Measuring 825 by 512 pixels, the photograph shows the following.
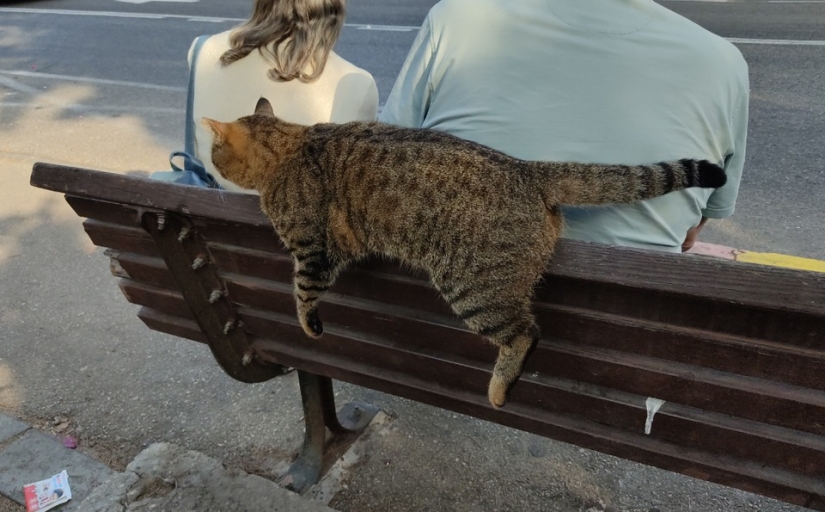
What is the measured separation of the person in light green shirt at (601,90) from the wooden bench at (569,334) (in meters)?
0.43

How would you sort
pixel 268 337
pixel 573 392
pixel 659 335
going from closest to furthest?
pixel 659 335, pixel 573 392, pixel 268 337

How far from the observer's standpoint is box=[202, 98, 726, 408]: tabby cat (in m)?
1.62

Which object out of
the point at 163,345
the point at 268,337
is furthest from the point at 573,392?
the point at 163,345

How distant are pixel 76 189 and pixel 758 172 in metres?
4.85

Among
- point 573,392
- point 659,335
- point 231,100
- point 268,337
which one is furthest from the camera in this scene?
point 231,100

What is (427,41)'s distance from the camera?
207cm

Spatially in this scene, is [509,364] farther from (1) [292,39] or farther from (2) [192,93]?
(2) [192,93]

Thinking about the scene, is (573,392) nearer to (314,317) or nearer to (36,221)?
(314,317)

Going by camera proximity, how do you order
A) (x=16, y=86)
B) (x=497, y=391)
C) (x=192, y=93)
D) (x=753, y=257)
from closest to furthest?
(x=497, y=391) → (x=192, y=93) → (x=753, y=257) → (x=16, y=86)

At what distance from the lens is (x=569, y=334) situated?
1.63 m

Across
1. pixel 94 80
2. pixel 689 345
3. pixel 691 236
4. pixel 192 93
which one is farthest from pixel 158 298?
pixel 94 80

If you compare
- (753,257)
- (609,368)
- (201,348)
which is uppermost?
(609,368)

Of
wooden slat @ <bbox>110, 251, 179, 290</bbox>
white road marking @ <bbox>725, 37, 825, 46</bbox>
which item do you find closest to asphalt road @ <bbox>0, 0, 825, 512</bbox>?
white road marking @ <bbox>725, 37, 825, 46</bbox>

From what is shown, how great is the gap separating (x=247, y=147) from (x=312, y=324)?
0.68 meters
